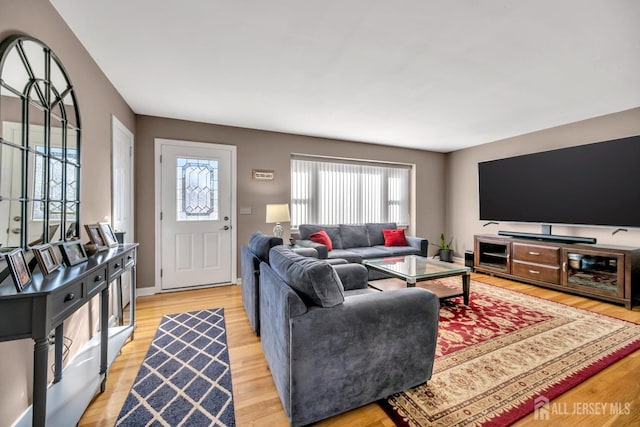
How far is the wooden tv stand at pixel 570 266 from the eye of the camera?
10.1 ft

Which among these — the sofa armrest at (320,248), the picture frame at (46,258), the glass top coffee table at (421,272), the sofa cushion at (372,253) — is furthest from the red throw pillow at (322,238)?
the picture frame at (46,258)

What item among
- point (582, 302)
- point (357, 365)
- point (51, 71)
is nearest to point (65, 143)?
point (51, 71)

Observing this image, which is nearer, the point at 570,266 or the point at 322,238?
the point at 570,266

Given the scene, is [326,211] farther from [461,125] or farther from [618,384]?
[618,384]

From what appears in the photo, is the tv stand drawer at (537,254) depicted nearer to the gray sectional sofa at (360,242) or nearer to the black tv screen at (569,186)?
the black tv screen at (569,186)

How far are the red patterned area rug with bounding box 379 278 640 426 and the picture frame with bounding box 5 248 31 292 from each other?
1850mm

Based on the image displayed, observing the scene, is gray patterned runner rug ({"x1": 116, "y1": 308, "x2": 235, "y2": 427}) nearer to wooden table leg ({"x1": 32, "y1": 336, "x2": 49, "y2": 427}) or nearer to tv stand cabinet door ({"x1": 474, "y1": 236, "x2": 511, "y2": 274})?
wooden table leg ({"x1": 32, "y1": 336, "x2": 49, "y2": 427})

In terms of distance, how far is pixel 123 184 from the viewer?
3.11m

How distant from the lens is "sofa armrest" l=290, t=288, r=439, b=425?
4.36 ft

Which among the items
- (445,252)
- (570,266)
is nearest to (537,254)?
(570,266)

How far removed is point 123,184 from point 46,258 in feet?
6.84

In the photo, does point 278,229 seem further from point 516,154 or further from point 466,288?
point 516,154

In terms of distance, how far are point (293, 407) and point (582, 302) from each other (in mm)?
3860

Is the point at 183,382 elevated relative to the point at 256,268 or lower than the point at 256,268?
lower
